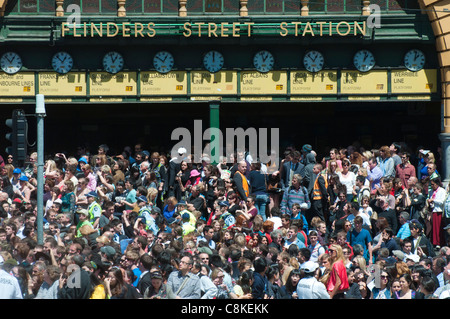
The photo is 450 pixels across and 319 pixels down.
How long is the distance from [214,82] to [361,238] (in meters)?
10.9

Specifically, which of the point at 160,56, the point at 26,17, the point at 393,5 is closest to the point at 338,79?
the point at 393,5

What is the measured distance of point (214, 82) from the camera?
29469 mm

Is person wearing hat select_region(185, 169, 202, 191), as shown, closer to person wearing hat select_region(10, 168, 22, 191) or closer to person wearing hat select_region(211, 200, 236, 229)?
person wearing hat select_region(211, 200, 236, 229)

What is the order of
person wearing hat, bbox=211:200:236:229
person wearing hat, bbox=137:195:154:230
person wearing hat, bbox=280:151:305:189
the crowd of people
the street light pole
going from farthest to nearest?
person wearing hat, bbox=280:151:305:189 < person wearing hat, bbox=211:200:236:229 < person wearing hat, bbox=137:195:154:230 < the street light pole < the crowd of people

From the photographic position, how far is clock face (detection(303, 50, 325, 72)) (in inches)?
1162

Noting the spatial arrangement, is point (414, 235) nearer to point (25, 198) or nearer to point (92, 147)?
point (25, 198)

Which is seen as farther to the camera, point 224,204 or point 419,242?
point 224,204

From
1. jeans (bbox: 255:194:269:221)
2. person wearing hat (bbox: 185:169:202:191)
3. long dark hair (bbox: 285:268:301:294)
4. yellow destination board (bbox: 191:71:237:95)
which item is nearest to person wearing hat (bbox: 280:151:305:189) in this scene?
jeans (bbox: 255:194:269:221)

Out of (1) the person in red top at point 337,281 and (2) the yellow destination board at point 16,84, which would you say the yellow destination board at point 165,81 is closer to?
(2) the yellow destination board at point 16,84

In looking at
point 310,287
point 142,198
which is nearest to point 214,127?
point 142,198

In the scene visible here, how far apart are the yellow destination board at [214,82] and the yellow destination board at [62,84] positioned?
3107mm

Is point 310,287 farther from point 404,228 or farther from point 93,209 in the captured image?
point 93,209

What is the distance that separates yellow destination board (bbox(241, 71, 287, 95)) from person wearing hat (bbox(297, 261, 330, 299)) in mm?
14564

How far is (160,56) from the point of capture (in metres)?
29.5
